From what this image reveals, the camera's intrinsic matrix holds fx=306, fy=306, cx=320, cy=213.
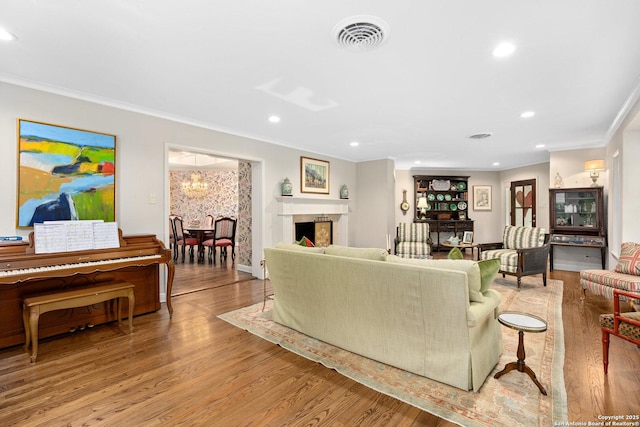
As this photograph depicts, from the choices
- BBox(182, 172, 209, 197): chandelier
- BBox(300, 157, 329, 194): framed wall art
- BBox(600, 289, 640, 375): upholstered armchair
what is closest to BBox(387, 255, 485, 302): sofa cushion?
BBox(600, 289, 640, 375): upholstered armchair

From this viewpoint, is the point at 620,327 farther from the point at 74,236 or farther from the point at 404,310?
the point at 74,236

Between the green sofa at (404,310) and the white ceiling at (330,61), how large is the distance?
1.59 metres

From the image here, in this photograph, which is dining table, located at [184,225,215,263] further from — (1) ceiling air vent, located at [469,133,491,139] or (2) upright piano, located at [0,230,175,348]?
(1) ceiling air vent, located at [469,133,491,139]

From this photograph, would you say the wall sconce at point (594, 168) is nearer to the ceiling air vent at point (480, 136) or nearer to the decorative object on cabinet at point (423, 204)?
the ceiling air vent at point (480, 136)

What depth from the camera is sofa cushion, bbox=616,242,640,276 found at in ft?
11.2

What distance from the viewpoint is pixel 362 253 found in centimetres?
251

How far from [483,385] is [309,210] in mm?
4248

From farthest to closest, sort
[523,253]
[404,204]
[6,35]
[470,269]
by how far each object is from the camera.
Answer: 1. [404,204]
2. [523,253]
3. [6,35]
4. [470,269]

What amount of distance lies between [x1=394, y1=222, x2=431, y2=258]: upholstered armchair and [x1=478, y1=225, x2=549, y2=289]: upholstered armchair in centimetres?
118

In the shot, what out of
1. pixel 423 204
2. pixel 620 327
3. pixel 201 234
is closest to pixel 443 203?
pixel 423 204

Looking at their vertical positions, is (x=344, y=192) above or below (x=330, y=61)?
below

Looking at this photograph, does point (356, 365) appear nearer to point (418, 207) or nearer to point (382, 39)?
point (382, 39)

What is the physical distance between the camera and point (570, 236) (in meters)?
5.59

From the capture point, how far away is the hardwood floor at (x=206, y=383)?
1808mm
